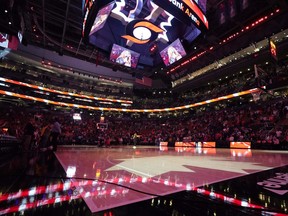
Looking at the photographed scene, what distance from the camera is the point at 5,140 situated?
6961mm

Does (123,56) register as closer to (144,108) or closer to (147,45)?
(147,45)

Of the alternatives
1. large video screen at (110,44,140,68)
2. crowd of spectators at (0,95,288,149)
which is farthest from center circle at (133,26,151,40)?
crowd of spectators at (0,95,288,149)

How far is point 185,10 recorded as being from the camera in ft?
23.2

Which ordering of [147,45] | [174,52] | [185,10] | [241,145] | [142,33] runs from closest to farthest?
[185,10] → [174,52] → [142,33] → [241,145] → [147,45]

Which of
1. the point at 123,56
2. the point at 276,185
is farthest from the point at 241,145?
the point at 276,185

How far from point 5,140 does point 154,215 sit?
7949mm

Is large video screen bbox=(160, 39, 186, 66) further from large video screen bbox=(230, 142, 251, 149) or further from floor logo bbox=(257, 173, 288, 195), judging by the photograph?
floor logo bbox=(257, 173, 288, 195)

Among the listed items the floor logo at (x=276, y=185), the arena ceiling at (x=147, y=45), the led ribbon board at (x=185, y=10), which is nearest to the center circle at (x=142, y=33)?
the arena ceiling at (x=147, y=45)

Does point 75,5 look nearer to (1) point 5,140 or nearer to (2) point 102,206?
(1) point 5,140

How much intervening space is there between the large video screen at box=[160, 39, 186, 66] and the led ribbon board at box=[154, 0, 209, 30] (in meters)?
4.99

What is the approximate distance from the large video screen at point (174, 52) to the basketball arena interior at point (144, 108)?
10 centimetres

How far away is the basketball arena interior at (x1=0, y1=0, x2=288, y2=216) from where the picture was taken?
2.20 m

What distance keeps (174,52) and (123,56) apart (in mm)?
4236

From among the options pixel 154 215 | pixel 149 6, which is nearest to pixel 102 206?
pixel 154 215
